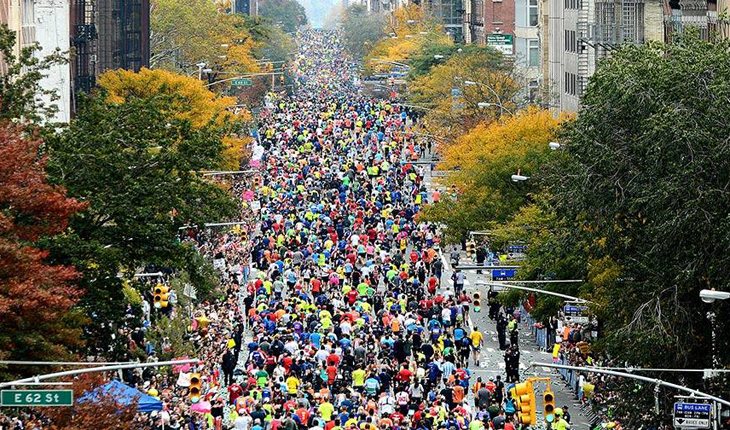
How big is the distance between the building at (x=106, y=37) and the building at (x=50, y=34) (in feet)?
10.5

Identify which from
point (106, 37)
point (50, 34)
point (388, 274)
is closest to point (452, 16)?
point (106, 37)

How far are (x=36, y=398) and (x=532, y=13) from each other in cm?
9225

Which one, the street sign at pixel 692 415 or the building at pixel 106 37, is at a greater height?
the building at pixel 106 37

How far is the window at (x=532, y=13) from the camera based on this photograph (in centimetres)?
11756

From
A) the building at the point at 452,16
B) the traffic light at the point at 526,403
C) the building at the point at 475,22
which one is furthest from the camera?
the building at the point at 452,16

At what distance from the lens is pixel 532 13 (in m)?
118

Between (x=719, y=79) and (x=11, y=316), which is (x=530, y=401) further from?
(x=11, y=316)

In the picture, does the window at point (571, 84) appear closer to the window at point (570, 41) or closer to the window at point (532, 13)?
the window at point (570, 41)

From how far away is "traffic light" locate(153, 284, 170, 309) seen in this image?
2033 inches

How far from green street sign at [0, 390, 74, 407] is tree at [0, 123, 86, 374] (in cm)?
509

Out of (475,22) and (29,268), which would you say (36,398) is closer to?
(29,268)

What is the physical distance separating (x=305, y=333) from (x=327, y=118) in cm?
9223

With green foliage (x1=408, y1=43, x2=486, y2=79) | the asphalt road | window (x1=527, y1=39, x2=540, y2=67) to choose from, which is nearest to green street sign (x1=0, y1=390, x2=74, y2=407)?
the asphalt road

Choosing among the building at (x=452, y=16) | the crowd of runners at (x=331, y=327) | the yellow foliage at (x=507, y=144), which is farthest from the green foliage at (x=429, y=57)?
the yellow foliage at (x=507, y=144)
